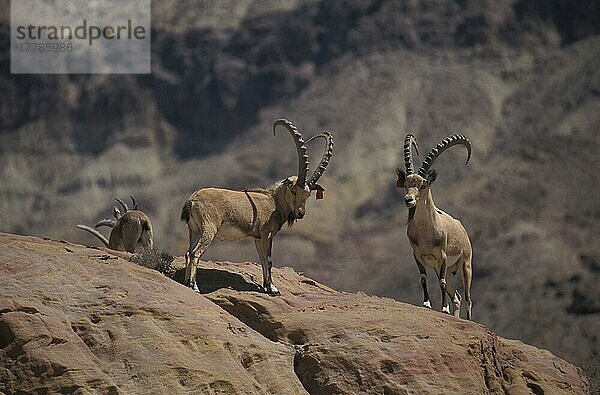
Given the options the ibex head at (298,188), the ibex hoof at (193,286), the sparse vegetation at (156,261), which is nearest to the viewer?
the ibex hoof at (193,286)

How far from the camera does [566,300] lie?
238 feet

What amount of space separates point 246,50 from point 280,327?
9670cm

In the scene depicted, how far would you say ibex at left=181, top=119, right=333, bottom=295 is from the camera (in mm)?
17906

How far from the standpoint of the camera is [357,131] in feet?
315

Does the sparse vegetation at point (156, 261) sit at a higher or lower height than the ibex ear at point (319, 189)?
lower

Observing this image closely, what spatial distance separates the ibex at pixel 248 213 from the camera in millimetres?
17906

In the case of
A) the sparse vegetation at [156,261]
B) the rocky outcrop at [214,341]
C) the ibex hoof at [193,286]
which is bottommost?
the rocky outcrop at [214,341]

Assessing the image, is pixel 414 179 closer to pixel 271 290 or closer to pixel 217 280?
pixel 271 290

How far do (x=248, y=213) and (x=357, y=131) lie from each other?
255 ft

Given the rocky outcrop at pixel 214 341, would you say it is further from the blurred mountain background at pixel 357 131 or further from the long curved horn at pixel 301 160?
the blurred mountain background at pixel 357 131

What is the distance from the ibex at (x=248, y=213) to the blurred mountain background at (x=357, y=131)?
5208 centimetres

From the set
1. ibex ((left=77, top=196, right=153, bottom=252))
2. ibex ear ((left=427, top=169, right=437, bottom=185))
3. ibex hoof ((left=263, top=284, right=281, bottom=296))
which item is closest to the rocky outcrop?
ibex hoof ((left=263, top=284, right=281, bottom=296))

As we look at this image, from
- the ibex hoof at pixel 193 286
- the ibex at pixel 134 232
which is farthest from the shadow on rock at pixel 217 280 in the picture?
the ibex at pixel 134 232

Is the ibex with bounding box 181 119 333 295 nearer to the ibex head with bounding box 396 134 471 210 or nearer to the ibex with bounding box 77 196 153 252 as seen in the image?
the ibex head with bounding box 396 134 471 210
